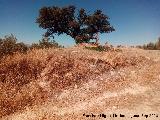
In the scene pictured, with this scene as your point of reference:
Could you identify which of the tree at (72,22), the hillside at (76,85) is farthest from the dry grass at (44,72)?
the tree at (72,22)

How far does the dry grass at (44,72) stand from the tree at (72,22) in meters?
13.2

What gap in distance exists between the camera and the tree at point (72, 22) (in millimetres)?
31734

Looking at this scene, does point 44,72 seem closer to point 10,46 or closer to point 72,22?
point 10,46

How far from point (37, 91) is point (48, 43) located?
1288 centimetres

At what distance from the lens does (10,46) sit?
66.5 ft

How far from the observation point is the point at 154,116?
35.0 ft

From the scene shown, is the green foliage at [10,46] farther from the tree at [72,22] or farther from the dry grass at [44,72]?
the tree at [72,22]

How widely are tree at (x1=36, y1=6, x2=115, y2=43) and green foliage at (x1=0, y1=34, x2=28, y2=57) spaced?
11234mm

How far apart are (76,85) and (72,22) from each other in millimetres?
18416

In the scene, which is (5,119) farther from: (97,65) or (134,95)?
(97,65)

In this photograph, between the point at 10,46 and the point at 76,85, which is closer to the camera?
the point at 76,85

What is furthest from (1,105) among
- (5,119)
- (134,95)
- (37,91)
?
(134,95)

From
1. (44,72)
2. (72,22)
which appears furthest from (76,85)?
(72,22)

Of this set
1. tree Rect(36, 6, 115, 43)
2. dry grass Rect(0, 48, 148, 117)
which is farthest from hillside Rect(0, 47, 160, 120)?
tree Rect(36, 6, 115, 43)
